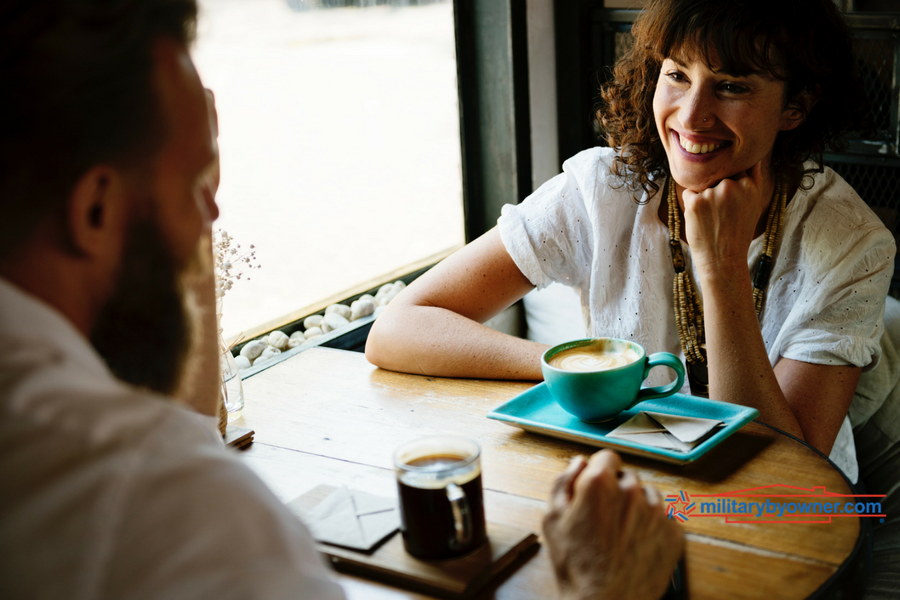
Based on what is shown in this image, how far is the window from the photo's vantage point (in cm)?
203

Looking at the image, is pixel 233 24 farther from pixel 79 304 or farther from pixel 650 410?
pixel 79 304

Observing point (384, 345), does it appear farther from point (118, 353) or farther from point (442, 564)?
point (118, 353)

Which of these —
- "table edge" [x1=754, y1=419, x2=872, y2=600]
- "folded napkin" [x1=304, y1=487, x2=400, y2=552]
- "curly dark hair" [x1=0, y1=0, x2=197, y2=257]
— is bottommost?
"table edge" [x1=754, y1=419, x2=872, y2=600]

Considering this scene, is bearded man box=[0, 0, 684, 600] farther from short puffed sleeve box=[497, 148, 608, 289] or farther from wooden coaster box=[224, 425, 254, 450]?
short puffed sleeve box=[497, 148, 608, 289]

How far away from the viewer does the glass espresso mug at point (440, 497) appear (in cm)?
81

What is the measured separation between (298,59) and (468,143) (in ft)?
2.34

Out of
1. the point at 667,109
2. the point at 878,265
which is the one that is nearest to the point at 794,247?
the point at 878,265

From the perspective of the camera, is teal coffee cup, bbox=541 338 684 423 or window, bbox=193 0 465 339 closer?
teal coffee cup, bbox=541 338 684 423

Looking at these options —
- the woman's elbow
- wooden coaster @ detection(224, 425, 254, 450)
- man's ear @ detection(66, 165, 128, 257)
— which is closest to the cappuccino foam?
the woman's elbow

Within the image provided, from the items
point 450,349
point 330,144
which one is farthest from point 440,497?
point 330,144

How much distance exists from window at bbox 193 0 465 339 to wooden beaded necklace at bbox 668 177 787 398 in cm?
104

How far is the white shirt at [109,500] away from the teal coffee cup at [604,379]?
61cm

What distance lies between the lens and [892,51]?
2.09 m

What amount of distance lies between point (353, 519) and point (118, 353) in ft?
1.20
